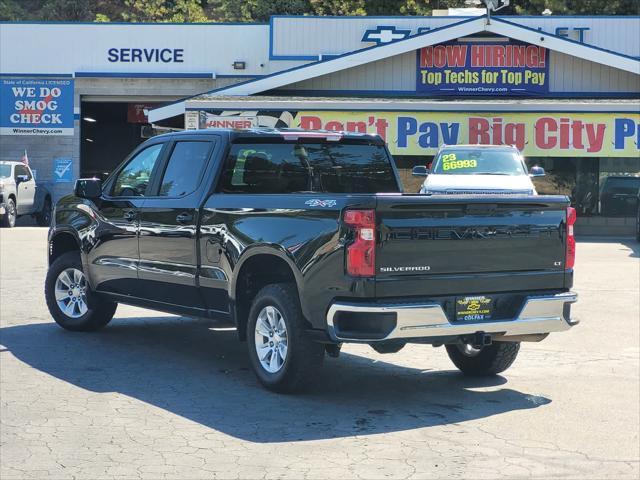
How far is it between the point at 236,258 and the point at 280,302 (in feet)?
2.11

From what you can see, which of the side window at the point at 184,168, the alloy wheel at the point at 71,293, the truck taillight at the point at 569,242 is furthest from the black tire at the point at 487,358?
the alloy wheel at the point at 71,293

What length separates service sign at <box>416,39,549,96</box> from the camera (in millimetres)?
31156

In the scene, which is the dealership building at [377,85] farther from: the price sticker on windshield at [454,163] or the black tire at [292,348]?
the black tire at [292,348]

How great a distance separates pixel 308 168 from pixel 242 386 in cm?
200

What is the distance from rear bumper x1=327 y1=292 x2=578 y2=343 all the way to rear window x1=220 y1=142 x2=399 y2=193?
1939mm

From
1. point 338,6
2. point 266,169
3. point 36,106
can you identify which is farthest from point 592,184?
point 338,6

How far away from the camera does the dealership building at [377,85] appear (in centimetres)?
2862

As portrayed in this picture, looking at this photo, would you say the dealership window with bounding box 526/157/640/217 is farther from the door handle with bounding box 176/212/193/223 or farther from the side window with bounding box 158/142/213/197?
the door handle with bounding box 176/212/193/223

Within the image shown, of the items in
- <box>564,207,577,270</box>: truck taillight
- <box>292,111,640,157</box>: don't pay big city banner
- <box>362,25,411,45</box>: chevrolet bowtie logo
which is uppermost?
<box>362,25,411,45</box>: chevrolet bowtie logo

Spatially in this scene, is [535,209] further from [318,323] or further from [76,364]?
[76,364]

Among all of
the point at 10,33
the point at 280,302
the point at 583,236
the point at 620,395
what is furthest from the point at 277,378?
the point at 10,33

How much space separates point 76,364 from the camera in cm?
899

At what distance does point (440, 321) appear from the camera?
7.36m

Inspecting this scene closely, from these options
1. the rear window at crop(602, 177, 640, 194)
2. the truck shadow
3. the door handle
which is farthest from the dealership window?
the door handle
